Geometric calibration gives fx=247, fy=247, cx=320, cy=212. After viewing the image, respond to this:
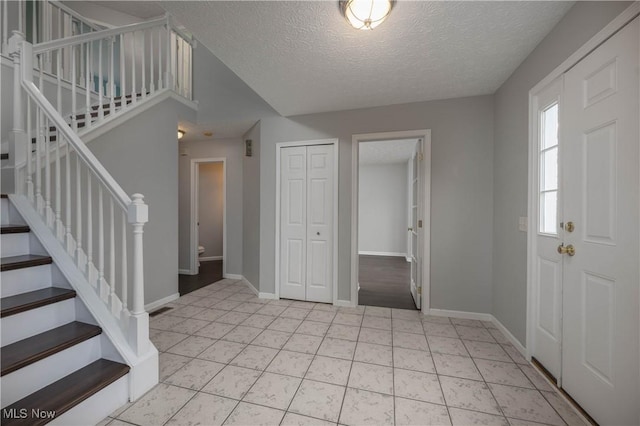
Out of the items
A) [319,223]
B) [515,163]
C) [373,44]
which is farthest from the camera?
[319,223]

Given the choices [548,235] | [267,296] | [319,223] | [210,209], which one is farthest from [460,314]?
[210,209]

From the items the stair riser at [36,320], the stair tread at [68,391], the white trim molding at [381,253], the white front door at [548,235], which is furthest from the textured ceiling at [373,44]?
the white trim molding at [381,253]

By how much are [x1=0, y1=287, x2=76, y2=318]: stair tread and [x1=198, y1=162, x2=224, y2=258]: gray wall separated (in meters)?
4.21

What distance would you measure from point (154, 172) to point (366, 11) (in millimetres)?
2795

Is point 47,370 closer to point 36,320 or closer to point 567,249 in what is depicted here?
point 36,320

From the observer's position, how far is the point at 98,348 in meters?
1.52

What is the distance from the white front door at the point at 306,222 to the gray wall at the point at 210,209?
3.08 metres

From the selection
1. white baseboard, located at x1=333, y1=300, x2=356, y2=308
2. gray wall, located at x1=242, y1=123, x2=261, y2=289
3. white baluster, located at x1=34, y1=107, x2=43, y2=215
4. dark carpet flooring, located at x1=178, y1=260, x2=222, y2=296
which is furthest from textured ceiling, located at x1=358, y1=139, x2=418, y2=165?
white baluster, located at x1=34, y1=107, x2=43, y2=215

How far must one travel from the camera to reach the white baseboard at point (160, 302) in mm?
2881

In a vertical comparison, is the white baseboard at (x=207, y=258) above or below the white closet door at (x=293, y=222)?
below

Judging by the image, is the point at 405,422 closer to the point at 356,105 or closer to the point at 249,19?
the point at 249,19

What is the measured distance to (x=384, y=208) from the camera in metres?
6.83

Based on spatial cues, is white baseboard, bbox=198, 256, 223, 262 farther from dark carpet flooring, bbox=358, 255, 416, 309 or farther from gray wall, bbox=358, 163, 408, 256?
gray wall, bbox=358, 163, 408, 256

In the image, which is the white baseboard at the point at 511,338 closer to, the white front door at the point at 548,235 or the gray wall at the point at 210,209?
the white front door at the point at 548,235
